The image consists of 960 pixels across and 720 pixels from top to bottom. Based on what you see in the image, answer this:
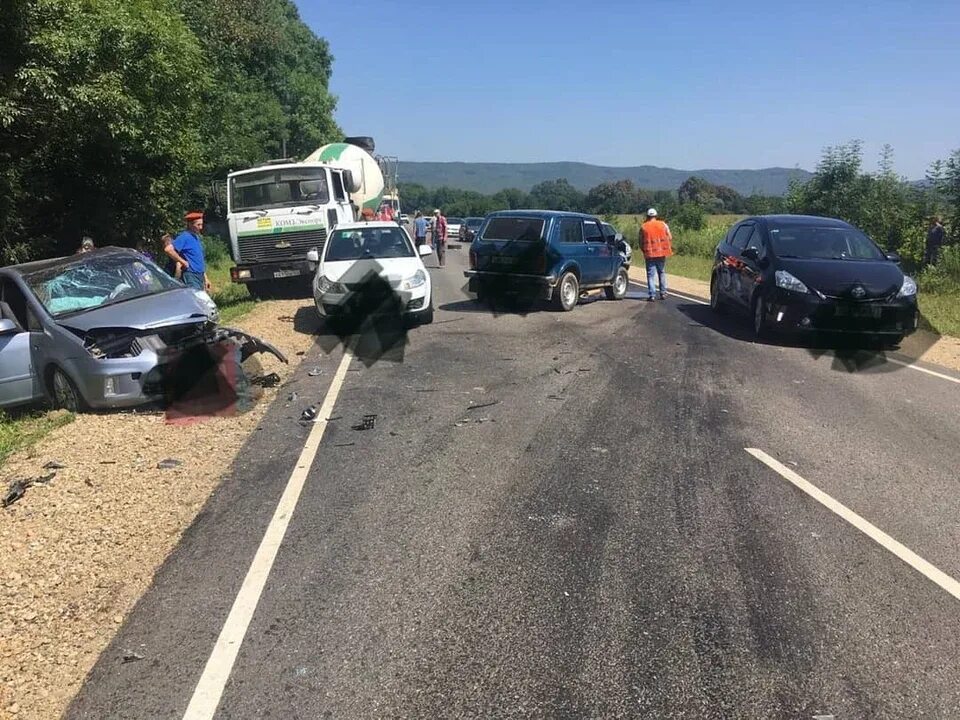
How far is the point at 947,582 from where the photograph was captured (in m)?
4.17

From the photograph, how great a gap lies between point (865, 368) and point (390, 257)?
747 centimetres

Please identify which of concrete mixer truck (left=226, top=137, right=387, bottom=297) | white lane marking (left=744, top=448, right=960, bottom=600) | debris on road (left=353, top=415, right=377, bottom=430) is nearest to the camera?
white lane marking (left=744, top=448, right=960, bottom=600)

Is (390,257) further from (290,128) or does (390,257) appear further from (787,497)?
(290,128)

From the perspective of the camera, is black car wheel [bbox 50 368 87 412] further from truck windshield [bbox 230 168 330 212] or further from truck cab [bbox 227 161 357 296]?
truck windshield [bbox 230 168 330 212]

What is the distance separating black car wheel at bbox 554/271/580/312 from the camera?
1437 cm

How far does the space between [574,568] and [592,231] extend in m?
11.7

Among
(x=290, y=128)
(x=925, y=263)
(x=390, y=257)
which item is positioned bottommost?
(x=925, y=263)

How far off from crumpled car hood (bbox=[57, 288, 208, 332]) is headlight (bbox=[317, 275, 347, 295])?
355 cm

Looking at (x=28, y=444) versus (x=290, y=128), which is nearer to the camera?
(x=28, y=444)

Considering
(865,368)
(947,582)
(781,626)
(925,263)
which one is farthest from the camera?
(925,263)

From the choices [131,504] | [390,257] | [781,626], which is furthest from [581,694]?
[390,257]

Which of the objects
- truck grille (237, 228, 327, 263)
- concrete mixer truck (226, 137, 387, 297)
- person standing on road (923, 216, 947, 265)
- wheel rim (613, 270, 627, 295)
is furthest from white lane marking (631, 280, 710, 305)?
truck grille (237, 228, 327, 263)

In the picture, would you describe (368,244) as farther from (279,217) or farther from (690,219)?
(690,219)

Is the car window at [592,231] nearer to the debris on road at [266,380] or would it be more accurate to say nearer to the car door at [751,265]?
the car door at [751,265]
